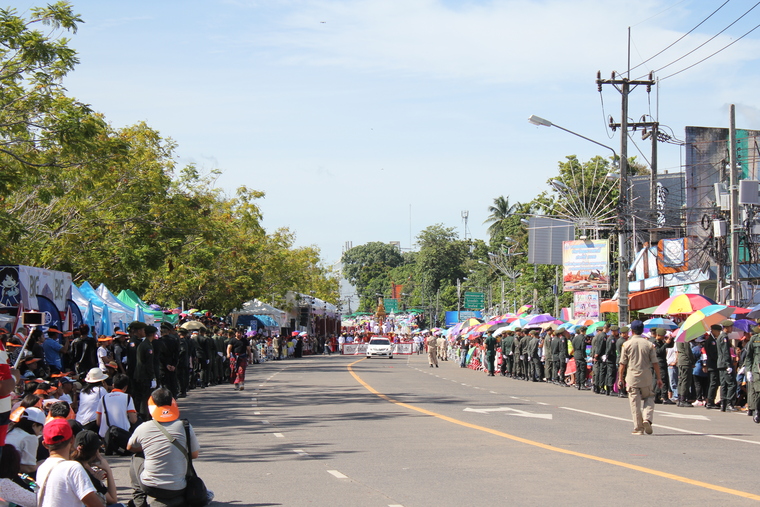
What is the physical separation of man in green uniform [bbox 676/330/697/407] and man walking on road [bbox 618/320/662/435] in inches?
264

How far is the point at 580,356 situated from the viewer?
2869cm

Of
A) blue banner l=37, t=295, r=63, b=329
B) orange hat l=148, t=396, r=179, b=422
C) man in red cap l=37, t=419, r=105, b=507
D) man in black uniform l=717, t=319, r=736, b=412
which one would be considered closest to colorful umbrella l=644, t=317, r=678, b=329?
man in black uniform l=717, t=319, r=736, b=412

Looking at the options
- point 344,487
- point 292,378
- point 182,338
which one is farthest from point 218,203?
point 344,487

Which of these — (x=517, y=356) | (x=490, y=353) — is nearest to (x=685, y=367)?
(x=517, y=356)

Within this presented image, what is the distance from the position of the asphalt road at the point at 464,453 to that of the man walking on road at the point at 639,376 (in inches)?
13.9

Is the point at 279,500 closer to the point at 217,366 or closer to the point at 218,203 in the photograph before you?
the point at 217,366

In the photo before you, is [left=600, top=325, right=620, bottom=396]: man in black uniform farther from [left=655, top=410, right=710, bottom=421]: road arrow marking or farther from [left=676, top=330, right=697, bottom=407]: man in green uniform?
[left=655, top=410, right=710, bottom=421]: road arrow marking

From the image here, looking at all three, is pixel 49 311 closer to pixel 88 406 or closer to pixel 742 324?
pixel 88 406

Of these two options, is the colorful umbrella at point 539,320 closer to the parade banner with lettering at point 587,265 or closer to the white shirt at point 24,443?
the parade banner with lettering at point 587,265

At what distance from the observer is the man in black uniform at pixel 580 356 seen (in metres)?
28.5

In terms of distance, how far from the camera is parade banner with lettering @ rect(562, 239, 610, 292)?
40594 mm

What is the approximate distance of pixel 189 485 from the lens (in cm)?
862

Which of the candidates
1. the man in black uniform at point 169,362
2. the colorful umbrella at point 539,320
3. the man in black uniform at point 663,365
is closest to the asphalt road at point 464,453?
the man in black uniform at point 169,362

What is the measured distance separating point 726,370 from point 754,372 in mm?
2253
